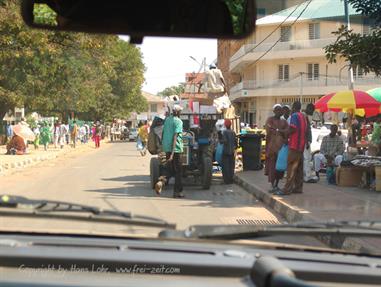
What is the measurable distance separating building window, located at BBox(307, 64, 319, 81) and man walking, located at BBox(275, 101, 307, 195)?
4097 cm

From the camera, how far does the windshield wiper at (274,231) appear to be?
304 centimetres

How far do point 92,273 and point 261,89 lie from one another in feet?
164

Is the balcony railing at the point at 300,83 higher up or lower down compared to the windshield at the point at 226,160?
higher up

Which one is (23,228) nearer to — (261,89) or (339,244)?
(339,244)

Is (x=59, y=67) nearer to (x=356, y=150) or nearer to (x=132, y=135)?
(x=356, y=150)

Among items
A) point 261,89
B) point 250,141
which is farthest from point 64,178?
point 261,89

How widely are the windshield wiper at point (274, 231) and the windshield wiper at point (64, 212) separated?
6.4 inches

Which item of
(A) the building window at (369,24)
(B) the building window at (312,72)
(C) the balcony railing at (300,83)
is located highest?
(B) the building window at (312,72)

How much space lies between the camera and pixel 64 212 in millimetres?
3172

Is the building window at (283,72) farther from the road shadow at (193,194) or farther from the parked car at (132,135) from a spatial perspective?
the road shadow at (193,194)

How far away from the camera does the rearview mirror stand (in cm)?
272

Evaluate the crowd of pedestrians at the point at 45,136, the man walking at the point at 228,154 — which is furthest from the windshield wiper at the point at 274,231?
the crowd of pedestrians at the point at 45,136

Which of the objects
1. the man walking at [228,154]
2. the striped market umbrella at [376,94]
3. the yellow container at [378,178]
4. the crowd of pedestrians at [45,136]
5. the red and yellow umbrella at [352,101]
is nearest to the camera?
the yellow container at [378,178]

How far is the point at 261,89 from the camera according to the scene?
51.8 m
